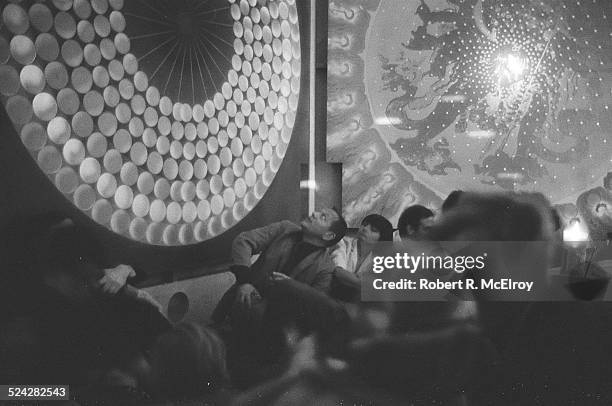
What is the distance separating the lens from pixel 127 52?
1.70 m

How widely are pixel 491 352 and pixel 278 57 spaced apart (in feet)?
3.50

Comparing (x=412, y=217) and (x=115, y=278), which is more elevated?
(x=412, y=217)

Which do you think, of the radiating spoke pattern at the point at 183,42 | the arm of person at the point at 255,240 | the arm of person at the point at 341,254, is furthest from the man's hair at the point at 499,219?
the radiating spoke pattern at the point at 183,42

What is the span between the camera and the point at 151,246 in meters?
1.72

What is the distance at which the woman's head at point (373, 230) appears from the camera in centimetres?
181

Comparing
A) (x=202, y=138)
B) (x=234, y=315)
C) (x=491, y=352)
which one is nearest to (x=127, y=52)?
(x=202, y=138)

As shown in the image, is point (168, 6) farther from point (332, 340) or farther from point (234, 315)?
point (332, 340)

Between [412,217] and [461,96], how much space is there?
0.39 m

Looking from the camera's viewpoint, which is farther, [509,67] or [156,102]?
[509,67]

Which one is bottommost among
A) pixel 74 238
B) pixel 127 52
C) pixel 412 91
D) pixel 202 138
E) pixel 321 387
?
pixel 321 387

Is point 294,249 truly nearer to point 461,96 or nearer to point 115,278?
point 115,278

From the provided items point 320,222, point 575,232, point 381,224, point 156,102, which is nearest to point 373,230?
point 381,224

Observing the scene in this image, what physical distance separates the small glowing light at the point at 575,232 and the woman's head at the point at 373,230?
0.51 metres

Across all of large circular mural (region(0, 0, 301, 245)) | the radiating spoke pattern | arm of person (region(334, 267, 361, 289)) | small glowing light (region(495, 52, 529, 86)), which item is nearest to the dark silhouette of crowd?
arm of person (region(334, 267, 361, 289))
